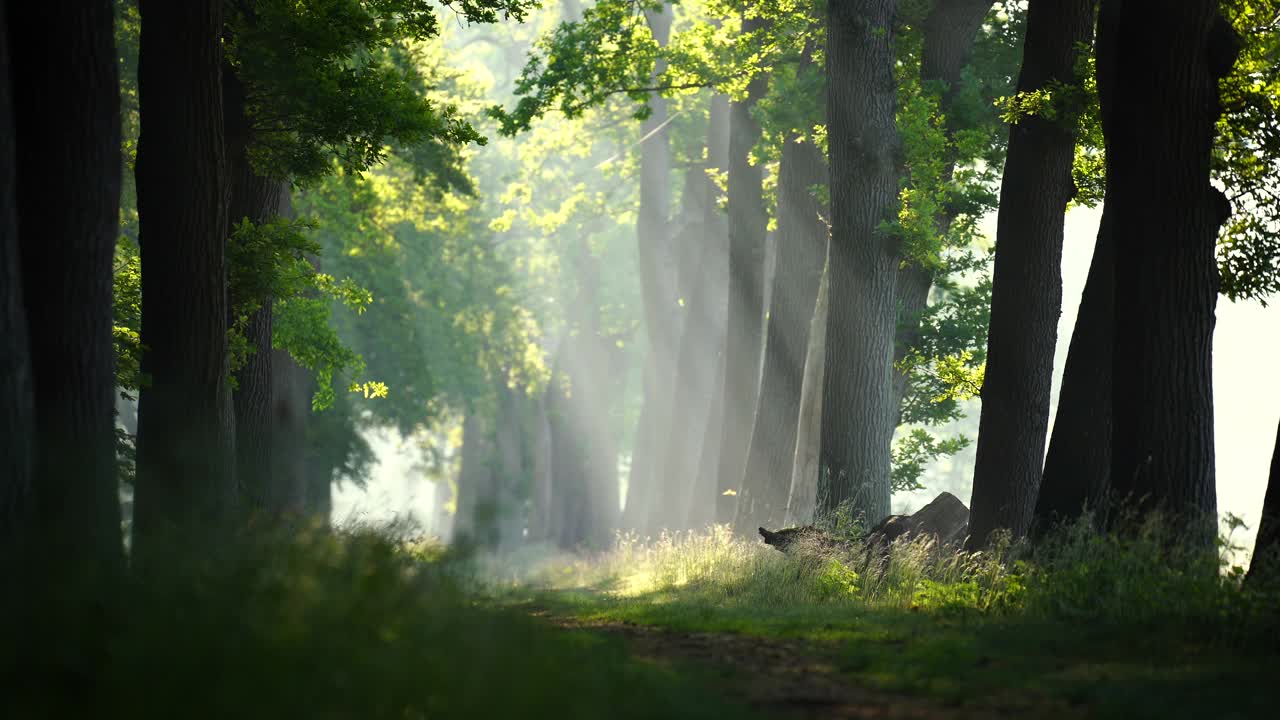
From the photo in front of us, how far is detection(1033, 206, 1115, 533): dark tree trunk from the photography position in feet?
43.8

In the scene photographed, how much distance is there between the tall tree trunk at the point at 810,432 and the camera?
2023cm

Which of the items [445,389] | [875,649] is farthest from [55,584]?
[445,389]

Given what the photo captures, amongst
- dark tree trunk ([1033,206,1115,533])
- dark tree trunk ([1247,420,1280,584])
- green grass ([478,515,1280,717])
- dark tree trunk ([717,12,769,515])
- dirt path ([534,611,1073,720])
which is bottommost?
dirt path ([534,611,1073,720])

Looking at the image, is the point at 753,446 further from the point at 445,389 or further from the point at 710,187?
the point at 445,389

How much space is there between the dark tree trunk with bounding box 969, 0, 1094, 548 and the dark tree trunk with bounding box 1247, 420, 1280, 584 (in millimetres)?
4860

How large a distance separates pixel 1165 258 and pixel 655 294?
1092 inches

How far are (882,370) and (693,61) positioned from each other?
829 cm

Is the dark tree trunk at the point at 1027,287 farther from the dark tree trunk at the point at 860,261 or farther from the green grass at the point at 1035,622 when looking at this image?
the dark tree trunk at the point at 860,261

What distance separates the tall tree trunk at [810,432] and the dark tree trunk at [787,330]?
85.9 inches

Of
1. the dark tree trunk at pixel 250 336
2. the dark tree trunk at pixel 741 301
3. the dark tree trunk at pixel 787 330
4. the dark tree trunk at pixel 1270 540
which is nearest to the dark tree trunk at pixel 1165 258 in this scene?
the dark tree trunk at pixel 1270 540

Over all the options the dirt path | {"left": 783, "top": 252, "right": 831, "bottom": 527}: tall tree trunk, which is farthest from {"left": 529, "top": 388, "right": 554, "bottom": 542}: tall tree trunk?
the dirt path

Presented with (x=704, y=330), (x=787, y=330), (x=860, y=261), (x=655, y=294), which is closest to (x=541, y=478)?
(x=655, y=294)

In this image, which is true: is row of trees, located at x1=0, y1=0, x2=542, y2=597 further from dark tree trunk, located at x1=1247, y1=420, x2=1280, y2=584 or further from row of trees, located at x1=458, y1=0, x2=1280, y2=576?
dark tree trunk, located at x1=1247, y1=420, x2=1280, y2=584

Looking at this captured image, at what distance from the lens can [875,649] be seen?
29.0ft
